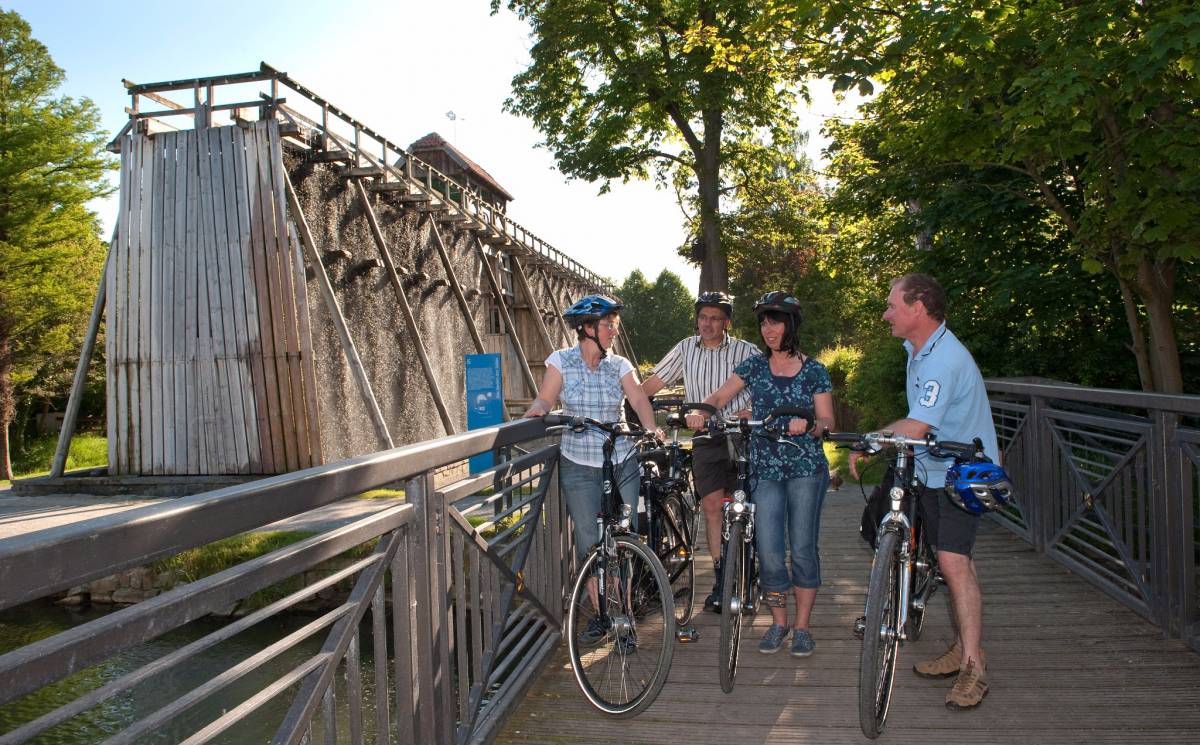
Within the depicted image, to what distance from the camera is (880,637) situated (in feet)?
11.7

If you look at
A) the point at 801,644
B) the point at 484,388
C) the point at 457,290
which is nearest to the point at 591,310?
the point at 801,644

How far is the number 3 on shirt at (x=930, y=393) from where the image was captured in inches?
147

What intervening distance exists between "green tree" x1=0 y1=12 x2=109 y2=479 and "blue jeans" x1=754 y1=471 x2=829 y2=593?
27.3 meters

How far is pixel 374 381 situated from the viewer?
55.9 feet

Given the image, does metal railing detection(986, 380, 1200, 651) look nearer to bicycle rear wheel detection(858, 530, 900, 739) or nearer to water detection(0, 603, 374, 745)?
bicycle rear wheel detection(858, 530, 900, 739)

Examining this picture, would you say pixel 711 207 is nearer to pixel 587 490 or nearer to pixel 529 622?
pixel 587 490

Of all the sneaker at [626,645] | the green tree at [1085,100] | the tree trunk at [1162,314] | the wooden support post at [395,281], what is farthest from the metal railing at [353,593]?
the wooden support post at [395,281]

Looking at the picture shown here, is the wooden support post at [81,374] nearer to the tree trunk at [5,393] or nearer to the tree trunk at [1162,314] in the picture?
the tree trunk at [1162,314]

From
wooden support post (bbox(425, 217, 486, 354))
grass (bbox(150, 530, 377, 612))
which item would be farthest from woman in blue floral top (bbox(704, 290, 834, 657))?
wooden support post (bbox(425, 217, 486, 354))

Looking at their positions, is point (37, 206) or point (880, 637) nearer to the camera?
point (880, 637)

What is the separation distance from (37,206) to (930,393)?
28.3 m

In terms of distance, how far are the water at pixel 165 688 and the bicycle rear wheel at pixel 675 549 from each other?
10.4 ft

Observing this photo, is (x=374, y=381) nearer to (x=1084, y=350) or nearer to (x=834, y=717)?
(x=1084, y=350)

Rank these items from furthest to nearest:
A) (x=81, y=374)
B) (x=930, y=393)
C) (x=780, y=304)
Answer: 1. (x=81, y=374)
2. (x=780, y=304)
3. (x=930, y=393)
